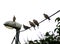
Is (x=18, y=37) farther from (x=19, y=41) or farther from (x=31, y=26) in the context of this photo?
(x=31, y=26)

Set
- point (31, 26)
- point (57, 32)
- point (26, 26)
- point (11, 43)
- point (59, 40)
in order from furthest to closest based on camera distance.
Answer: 1. point (11, 43)
2. point (26, 26)
3. point (31, 26)
4. point (57, 32)
5. point (59, 40)

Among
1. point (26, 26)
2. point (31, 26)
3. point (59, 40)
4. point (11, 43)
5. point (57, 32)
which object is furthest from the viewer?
point (11, 43)

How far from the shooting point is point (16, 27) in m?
8.26

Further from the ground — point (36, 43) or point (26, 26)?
point (26, 26)

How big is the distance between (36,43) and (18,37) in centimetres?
230

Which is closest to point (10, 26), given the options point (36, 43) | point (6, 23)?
point (6, 23)

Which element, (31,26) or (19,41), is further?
(19,41)

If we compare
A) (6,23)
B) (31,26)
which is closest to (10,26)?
(6,23)

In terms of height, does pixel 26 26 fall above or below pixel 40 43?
above

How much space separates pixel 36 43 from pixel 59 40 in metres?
0.63

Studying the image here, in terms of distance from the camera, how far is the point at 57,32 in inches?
249

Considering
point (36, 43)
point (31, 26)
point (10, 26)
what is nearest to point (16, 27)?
point (10, 26)

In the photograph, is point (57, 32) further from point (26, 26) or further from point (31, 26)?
point (26, 26)

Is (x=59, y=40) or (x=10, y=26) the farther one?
(x=10, y=26)
